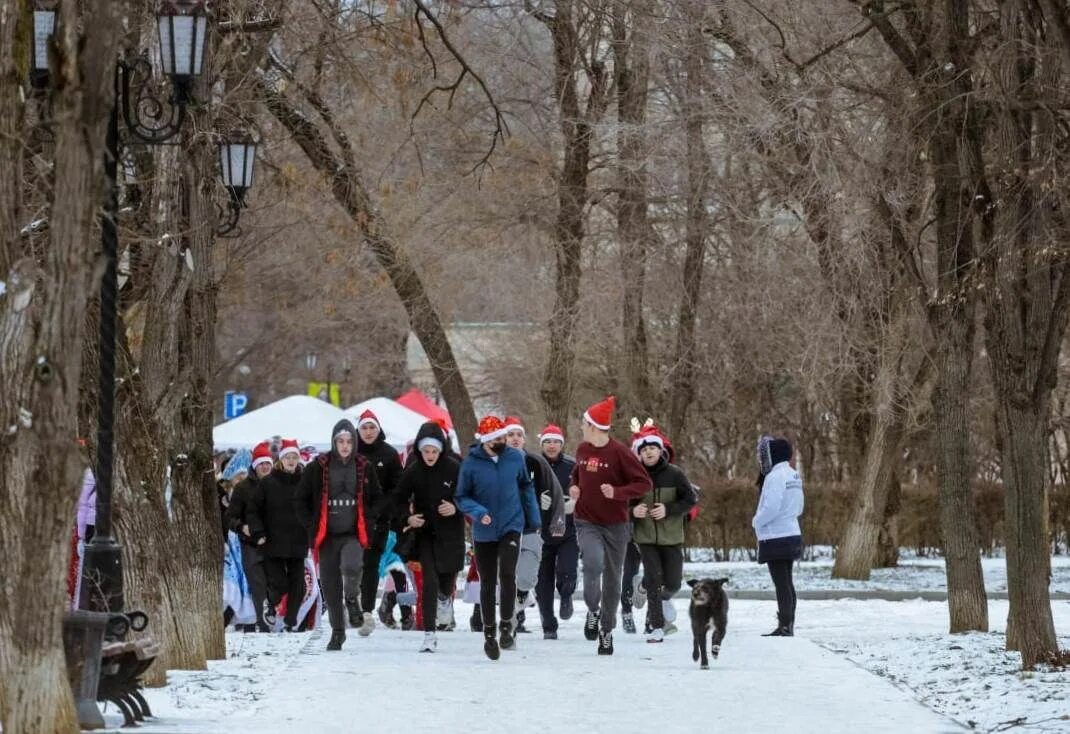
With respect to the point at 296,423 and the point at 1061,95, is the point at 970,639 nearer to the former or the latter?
the point at 1061,95

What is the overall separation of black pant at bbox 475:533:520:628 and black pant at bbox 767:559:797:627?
3.03 m

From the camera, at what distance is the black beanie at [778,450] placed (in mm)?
17203

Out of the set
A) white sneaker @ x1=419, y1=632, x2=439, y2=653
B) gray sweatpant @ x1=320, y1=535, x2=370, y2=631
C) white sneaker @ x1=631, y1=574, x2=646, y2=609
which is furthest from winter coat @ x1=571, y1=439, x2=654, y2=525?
white sneaker @ x1=631, y1=574, x2=646, y2=609

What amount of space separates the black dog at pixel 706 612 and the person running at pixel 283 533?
5.45 metres

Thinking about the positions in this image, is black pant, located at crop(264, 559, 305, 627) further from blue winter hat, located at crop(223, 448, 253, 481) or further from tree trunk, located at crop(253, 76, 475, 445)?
tree trunk, located at crop(253, 76, 475, 445)

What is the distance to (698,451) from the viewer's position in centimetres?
3569

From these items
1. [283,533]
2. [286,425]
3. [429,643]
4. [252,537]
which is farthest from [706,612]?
[286,425]

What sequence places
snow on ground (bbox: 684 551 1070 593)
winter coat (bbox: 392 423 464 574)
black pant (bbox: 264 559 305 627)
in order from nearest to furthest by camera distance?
winter coat (bbox: 392 423 464 574)
black pant (bbox: 264 559 305 627)
snow on ground (bbox: 684 551 1070 593)

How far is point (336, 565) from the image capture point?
15211 mm

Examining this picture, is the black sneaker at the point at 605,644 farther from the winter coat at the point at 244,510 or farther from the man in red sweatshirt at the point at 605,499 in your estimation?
the winter coat at the point at 244,510

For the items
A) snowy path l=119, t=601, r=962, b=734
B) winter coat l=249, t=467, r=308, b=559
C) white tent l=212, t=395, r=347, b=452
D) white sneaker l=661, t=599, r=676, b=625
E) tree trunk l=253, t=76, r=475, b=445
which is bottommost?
snowy path l=119, t=601, r=962, b=734

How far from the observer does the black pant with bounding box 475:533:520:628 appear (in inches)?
578

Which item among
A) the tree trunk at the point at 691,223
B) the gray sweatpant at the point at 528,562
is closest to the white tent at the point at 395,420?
the tree trunk at the point at 691,223

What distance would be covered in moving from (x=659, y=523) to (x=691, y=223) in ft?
31.0
